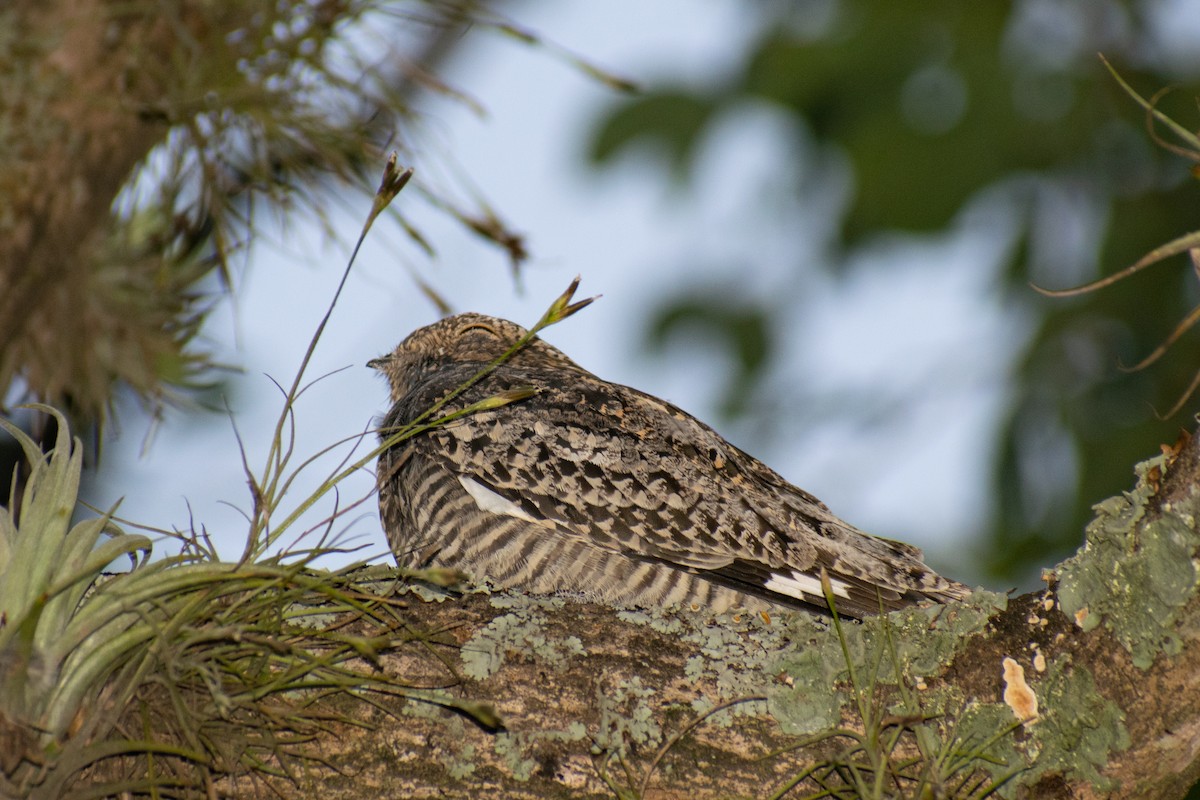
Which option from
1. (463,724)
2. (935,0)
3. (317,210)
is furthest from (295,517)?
(935,0)

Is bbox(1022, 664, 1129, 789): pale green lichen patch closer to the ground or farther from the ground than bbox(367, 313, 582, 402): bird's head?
closer to the ground

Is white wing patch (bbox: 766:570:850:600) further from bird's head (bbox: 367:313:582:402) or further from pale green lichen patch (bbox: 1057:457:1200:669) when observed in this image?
bird's head (bbox: 367:313:582:402)

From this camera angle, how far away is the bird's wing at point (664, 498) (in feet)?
12.1

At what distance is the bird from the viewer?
370 centimetres

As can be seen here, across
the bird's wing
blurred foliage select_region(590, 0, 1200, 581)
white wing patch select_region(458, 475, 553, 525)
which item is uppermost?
blurred foliage select_region(590, 0, 1200, 581)

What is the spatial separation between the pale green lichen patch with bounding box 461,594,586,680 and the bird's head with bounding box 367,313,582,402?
2859 millimetres

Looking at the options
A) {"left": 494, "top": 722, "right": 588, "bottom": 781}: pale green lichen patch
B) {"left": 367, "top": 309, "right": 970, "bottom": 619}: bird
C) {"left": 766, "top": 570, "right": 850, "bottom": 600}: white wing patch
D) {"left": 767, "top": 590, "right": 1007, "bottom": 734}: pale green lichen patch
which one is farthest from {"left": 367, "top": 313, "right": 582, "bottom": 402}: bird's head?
{"left": 494, "top": 722, "right": 588, "bottom": 781}: pale green lichen patch

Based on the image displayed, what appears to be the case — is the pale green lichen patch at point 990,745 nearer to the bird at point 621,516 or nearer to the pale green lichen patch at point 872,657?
the pale green lichen patch at point 872,657

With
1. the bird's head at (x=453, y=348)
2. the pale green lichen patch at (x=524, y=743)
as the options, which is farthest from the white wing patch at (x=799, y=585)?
the bird's head at (x=453, y=348)

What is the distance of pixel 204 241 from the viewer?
14.6 ft

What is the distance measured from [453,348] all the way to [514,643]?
3116 mm

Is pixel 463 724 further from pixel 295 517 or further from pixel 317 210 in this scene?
pixel 317 210

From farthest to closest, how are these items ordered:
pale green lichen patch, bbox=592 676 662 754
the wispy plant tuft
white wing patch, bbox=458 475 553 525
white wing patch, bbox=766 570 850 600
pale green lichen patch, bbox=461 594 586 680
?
white wing patch, bbox=458 475 553 525
white wing patch, bbox=766 570 850 600
pale green lichen patch, bbox=461 594 586 680
pale green lichen patch, bbox=592 676 662 754
the wispy plant tuft

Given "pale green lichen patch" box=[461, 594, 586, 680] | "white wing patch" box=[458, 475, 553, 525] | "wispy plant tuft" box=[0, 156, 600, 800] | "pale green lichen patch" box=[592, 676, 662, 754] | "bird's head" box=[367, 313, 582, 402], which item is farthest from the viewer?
"bird's head" box=[367, 313, 582, 402]
